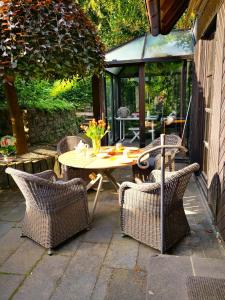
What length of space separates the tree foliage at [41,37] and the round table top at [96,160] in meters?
1.18

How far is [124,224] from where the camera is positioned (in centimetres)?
264

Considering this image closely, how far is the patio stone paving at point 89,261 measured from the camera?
6.47 ft

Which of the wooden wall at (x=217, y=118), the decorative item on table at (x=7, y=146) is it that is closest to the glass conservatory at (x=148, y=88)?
the wooden wall at (x=217, y=118)

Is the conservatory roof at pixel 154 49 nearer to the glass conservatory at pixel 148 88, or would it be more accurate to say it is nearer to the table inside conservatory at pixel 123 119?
the glass conservatory at pixel 148 88

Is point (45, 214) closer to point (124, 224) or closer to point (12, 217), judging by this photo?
point (124, 224)

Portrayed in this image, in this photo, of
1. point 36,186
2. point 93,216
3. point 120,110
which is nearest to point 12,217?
point 93,216

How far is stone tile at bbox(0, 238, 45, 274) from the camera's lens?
2234 millimetres

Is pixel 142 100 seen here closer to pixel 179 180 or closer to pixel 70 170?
pixel 70 170

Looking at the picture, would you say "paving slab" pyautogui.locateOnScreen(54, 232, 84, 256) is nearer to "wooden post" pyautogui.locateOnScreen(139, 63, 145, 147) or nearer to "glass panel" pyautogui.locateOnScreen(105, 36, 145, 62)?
"wooden post" pyautogui.locateOnScreen(139, 63, 145, 147)

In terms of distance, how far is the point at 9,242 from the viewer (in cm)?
266

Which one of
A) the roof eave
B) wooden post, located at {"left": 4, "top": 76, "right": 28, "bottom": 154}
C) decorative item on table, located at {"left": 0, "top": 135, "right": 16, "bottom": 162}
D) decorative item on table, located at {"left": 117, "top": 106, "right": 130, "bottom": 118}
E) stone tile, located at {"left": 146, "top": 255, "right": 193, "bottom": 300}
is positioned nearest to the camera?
stone tile, located at {"left": 146, "top": 255, "right": 193, "bottom": 300}

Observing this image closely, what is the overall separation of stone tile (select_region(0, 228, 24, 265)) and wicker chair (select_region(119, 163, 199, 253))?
113 cm

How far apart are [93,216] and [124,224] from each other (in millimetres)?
639

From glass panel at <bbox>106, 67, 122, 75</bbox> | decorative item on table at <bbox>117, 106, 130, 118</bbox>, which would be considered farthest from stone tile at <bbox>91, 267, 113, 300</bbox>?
decorative item on table at <bbox>117, 106, 130, 118</bbox>
